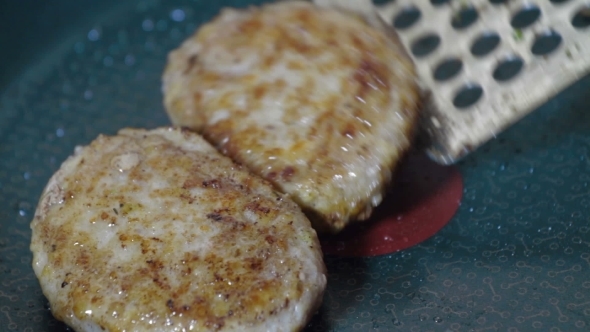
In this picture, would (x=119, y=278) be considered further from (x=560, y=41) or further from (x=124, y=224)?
(x=560, y=41)

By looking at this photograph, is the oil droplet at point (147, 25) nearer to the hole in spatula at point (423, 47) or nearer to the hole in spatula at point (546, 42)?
the hole in spatula at point (423, 47)

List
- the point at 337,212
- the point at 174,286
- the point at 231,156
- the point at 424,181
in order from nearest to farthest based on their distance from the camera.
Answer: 1. the point at 174,286
2. the point at 337,212
3. the point at 231,156
4. the point at 424,181

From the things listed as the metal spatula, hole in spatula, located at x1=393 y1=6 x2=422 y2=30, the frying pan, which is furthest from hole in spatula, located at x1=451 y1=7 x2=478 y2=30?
the frying pan

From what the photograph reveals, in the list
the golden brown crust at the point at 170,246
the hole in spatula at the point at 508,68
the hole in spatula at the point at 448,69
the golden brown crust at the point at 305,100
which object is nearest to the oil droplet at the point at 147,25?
the golden brown crust at the point at 305,100

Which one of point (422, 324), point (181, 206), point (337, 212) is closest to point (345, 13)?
point (337, 212)

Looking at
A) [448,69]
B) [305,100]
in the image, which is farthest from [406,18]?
[305,100]
